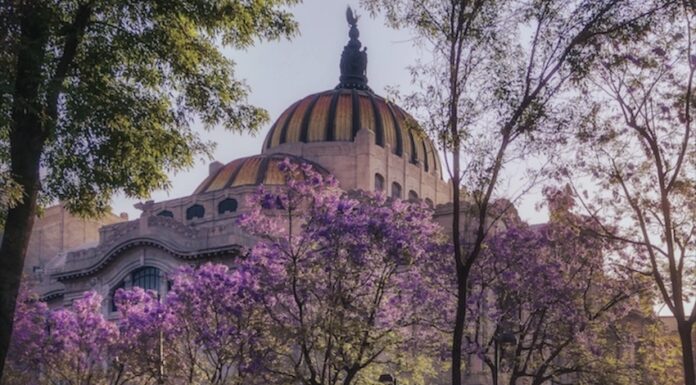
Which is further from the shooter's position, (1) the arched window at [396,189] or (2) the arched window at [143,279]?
(1) the arched window at [396,189]

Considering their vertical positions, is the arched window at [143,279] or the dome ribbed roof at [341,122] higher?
the dome ribbed roof at [341,122]

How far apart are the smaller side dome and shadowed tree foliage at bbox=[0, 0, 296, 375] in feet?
157

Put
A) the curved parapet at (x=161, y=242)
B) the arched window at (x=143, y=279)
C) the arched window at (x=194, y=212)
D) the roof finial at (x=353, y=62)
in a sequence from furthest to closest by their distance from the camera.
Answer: the roof finial at (x=353, y=62) → the arched window at (x=194, y=212) → the arched window at (x=143, y=279) → the curved parapet at (x=161, y=242)

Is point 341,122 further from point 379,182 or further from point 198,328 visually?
point 198,328

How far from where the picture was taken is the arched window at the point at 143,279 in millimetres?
57750

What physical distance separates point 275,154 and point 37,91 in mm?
57589

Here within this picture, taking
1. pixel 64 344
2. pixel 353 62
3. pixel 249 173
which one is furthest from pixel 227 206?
pixel 64 344

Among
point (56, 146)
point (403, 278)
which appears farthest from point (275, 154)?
point (56, 146)

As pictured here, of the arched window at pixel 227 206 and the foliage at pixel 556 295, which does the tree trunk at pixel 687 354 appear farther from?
the arched window at pixel 227 206

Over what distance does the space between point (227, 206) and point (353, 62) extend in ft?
90.2

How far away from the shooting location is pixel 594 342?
1236 inches

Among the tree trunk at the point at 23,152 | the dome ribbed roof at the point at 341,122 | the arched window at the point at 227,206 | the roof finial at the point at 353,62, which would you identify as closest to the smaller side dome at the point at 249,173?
the arched window at the point at 227,206

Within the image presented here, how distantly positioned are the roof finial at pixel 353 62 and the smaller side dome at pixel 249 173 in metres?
17.8

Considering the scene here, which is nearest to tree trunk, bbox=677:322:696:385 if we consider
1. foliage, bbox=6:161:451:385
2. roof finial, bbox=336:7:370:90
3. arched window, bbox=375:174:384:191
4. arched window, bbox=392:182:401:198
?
foliage, bbox=6:161:451:385
